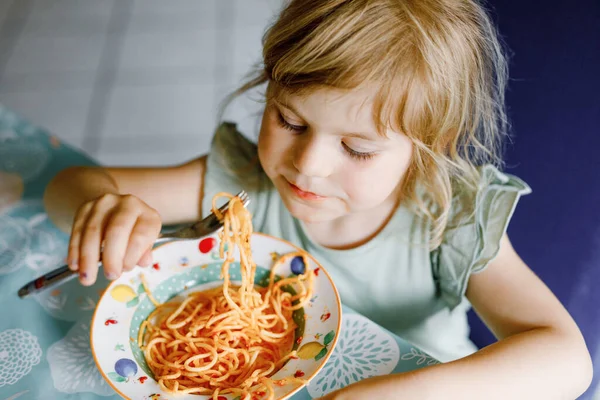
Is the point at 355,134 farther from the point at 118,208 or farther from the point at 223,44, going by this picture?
the point at 223,44

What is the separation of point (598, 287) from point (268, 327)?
1.86 ft

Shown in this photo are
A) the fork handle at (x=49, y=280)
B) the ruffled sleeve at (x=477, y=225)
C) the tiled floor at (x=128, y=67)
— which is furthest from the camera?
the tiled floor at (x=128, y=67)

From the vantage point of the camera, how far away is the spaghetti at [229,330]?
76 cm

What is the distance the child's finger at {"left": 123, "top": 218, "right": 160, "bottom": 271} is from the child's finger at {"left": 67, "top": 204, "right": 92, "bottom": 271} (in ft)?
0.22

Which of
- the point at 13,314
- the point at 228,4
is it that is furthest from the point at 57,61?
the point at 13,314

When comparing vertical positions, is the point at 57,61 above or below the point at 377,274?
below

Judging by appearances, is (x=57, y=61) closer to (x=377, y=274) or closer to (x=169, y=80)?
(x=169, y=80)

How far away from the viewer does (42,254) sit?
3.16ft

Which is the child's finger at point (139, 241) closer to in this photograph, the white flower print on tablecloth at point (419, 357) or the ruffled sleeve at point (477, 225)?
the white flower print on tablecloth at point (419, 357)

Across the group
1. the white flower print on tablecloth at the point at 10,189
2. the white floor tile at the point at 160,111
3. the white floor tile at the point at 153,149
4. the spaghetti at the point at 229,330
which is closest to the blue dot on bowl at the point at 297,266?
the spaghetti at the point at 229,330

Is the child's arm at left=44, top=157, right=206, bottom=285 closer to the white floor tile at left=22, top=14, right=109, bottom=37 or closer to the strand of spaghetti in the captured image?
the strand of spaghetti

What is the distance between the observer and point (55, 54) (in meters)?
2.85

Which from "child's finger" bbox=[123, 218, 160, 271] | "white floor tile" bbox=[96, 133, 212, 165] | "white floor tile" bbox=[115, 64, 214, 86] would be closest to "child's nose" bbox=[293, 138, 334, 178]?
"child's finger" bbox=[123, 218, 160, 271]

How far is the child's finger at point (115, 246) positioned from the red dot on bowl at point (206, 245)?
5.2 inches
